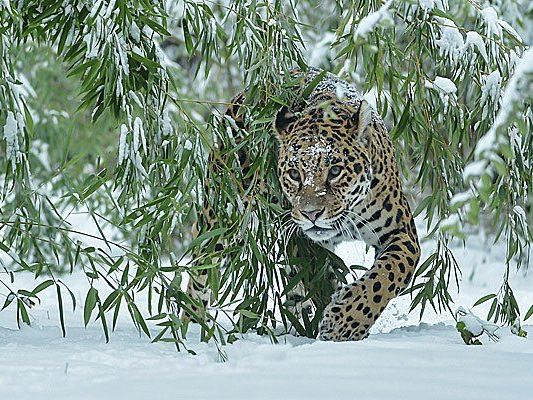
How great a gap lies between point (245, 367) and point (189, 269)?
0.52 m

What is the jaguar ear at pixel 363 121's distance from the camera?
452 centimetres

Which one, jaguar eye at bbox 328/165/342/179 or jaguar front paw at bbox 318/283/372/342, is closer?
jaguar front paw at bbox 318/283/372/342

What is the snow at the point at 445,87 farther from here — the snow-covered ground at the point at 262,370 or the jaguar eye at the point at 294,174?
the snow-covered ground at the point at 262,370

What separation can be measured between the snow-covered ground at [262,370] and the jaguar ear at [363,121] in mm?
918

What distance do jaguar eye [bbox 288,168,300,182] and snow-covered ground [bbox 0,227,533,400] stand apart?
2.09 ft

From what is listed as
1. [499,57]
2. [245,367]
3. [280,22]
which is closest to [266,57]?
[280,22]

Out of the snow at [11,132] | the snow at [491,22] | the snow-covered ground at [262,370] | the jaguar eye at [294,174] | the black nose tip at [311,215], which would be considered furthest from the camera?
the jaguar eye at [294,174]

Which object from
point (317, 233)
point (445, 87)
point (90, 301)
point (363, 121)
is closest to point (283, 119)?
point (363, 121)

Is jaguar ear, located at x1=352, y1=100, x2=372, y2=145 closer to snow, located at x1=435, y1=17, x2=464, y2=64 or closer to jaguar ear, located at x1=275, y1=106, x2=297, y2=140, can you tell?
jaguar ear, located at x1=275, y1=106, x2=297, y2=140

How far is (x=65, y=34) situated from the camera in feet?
13.3

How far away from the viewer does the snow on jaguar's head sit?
4324 mm

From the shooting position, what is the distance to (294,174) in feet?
14.4

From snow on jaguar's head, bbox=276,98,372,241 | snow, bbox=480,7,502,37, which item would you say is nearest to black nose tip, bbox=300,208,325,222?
snow on jaguar's head, bbox=276,98,372,241

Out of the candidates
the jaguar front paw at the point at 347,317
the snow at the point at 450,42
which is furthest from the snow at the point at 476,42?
the jaguar front paw at the point at 347,317
